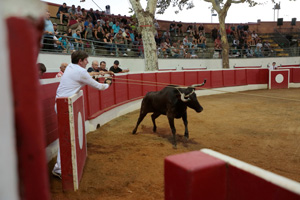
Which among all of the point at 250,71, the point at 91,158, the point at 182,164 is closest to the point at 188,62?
the point at 250,71

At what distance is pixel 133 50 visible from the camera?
17.0 m

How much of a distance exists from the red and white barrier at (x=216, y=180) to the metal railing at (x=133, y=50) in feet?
27.1

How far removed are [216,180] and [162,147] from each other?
3920 mm

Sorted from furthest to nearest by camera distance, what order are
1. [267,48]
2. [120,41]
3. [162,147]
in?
[267,48] < [120,41] < [162,147]

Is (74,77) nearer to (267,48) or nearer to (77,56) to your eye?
(77,56)

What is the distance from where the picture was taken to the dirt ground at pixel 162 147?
3.49 metres

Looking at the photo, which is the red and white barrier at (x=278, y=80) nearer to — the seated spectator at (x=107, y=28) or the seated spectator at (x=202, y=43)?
the seated spectator at (x=202, y=43)

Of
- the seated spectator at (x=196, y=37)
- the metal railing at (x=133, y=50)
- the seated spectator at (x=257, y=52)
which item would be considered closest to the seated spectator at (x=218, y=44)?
the metal railing at (x=133, y=50)

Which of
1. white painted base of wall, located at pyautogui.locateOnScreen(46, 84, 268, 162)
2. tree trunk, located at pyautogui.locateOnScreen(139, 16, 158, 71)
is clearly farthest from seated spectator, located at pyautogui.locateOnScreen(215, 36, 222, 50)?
white painted base of wall, located at pyautogui.locateOnScreen(46, 84, 268, 162)

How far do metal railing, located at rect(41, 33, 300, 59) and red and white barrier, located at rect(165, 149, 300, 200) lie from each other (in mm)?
8265

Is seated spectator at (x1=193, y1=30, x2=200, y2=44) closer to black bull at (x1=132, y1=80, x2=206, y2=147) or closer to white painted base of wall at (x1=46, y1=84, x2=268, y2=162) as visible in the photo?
white painted base of wall at (x1=46, y1=84, x2=268, y2=162)

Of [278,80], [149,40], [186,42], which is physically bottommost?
[278,80]

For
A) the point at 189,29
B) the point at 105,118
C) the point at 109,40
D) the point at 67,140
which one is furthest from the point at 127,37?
the point at 67,140

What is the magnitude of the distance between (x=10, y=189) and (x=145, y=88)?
10509 mm
